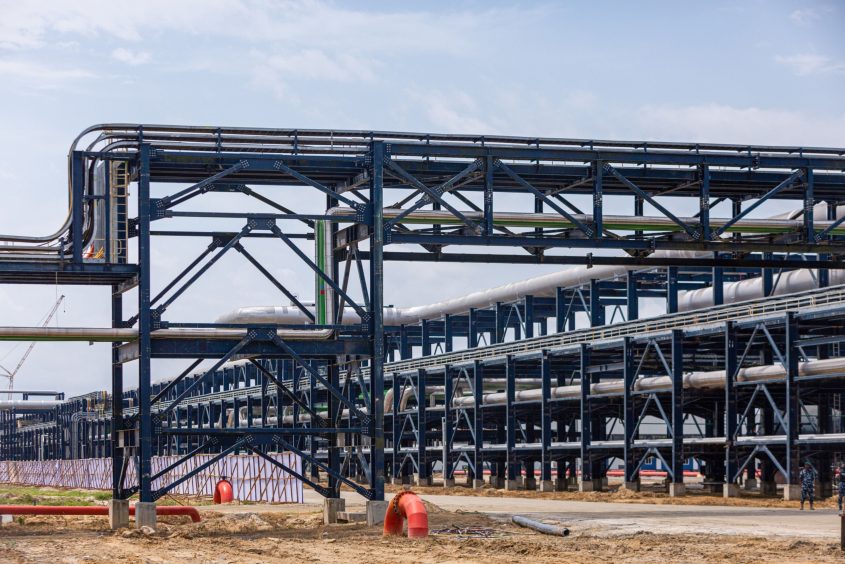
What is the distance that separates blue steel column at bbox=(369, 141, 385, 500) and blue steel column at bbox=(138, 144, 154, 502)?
573cm

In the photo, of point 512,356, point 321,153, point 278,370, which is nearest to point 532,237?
point 321,153

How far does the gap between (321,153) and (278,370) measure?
71.1 meters

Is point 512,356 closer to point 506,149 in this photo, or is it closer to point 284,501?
point 284,501

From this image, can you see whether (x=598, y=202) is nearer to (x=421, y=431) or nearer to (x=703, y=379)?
(x=703, y=379)

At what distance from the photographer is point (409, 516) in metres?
28.4

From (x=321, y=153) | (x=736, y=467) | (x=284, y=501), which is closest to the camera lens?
(x=321, y=153)

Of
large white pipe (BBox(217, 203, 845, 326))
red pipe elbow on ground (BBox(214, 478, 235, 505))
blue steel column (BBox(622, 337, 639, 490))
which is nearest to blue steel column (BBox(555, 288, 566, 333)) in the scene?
large white pipe (BBox(217, 203, 845, 326))

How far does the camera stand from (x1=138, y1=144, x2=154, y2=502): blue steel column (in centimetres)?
3222

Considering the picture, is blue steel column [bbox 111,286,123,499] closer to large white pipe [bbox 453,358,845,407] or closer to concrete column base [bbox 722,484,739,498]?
concrete column base [bbox 722,484,739,498]

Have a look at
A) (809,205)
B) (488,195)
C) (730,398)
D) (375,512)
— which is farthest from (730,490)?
(375,512)

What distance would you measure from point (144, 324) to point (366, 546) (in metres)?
8.71

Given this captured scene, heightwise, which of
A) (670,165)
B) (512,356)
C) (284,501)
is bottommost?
(284,501)

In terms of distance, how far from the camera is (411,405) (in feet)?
275

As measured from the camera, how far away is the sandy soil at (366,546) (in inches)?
968
